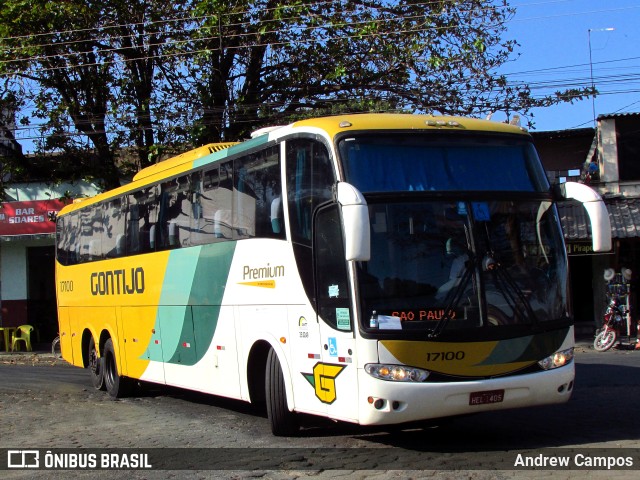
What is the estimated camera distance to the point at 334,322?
24.7 feet

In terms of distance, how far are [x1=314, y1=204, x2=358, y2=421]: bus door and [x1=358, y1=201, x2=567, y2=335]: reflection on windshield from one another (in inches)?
11.9

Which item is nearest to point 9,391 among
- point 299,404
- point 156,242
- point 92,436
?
point 156,242

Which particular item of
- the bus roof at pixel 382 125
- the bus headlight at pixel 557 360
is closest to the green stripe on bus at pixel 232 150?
the bus roof at pixel 382 125

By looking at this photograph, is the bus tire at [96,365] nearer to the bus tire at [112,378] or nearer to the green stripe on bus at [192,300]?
the bus tire at [112,378]

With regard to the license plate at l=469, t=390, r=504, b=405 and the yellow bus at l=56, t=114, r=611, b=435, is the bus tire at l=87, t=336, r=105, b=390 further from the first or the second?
the license plate at l=469, t=390, r=504, b=405

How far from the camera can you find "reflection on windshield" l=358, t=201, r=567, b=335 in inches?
283

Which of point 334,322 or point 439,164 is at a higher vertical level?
point 439,164

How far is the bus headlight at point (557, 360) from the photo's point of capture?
299 inches

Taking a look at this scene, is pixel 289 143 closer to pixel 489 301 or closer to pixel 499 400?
pixel 489 301

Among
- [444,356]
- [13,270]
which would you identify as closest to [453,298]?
[444,356]

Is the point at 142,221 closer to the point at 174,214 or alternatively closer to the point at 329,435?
the point at 174,214

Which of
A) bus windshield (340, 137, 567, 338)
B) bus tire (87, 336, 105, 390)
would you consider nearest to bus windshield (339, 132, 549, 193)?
bus windshield (340, 137, 567, 338)

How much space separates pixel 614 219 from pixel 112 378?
14.0 meters

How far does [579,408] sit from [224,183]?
5372mm
